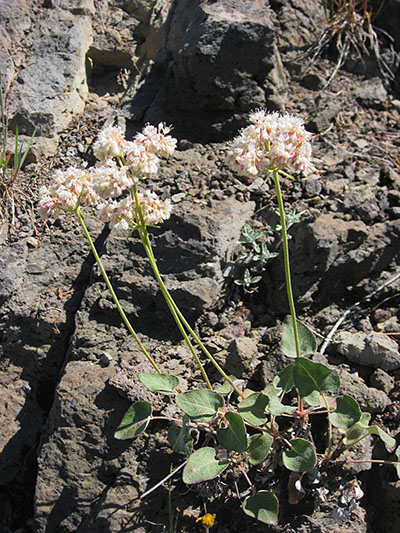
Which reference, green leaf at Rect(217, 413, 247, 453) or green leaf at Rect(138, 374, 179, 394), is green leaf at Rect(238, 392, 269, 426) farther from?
green leaf at Rect(138, 374, 179, 394)

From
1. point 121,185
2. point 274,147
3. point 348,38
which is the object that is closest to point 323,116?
point 348,38

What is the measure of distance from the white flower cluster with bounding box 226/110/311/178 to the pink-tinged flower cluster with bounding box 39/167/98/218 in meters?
0.78

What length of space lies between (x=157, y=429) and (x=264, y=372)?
2.26 feet

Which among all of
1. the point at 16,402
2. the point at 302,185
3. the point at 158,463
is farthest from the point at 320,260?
the point at 16,402

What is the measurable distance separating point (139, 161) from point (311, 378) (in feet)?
4.28

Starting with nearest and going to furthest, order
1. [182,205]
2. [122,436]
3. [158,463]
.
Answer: [122,436] < [158,463] < [182,205]

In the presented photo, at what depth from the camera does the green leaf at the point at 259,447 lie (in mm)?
2336

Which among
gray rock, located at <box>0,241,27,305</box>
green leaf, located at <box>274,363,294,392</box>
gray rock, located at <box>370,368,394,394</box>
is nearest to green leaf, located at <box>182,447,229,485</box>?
green leaf, located at <box>274,363,294,392</box>

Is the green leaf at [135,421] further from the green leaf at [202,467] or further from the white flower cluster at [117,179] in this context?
the white flower cluster at [117,179]

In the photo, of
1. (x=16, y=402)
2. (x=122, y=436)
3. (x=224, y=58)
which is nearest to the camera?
(x=122, y=436)

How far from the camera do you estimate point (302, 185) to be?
12.1ft

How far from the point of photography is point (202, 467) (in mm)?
2264

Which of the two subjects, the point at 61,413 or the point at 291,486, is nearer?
the point at 291,486

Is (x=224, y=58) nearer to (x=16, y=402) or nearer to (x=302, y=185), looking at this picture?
(x=302, y=185)
